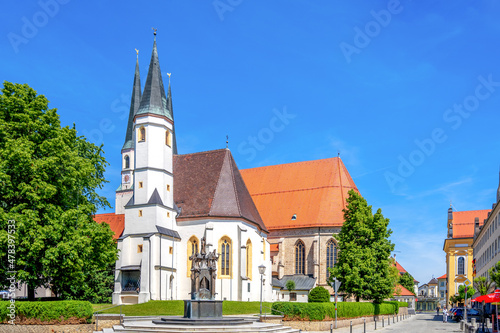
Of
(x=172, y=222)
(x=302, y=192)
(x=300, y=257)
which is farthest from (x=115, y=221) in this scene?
(x=302, y=192)

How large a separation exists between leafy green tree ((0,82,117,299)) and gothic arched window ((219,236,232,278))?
56.5ft

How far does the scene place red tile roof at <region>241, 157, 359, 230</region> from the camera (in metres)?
58.1

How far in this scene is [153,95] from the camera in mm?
45844

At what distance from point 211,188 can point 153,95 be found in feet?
32.8

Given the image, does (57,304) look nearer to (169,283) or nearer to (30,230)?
(30,230)

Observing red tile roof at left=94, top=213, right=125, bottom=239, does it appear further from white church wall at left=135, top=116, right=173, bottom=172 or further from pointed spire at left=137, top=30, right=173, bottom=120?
pointed spire at left=137, top=30, right=173, bottom=120

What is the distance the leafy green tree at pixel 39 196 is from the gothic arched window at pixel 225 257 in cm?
1723

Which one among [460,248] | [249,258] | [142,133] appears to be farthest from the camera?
[460,248]

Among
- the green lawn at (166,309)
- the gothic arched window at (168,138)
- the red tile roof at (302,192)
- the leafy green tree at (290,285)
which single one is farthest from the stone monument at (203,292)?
the red tile roof at (302,192)

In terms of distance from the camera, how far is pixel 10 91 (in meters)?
26.9

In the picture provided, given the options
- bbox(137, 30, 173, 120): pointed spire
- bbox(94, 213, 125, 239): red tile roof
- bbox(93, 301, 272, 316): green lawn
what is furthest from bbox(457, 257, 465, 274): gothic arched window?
bbox(137, 30, 173, 120): pointed spire

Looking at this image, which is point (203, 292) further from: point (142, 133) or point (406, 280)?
point (406, 280)

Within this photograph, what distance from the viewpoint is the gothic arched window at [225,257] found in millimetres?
43938

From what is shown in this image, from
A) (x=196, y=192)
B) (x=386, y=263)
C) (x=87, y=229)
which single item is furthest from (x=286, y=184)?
(x=87, y=229)
